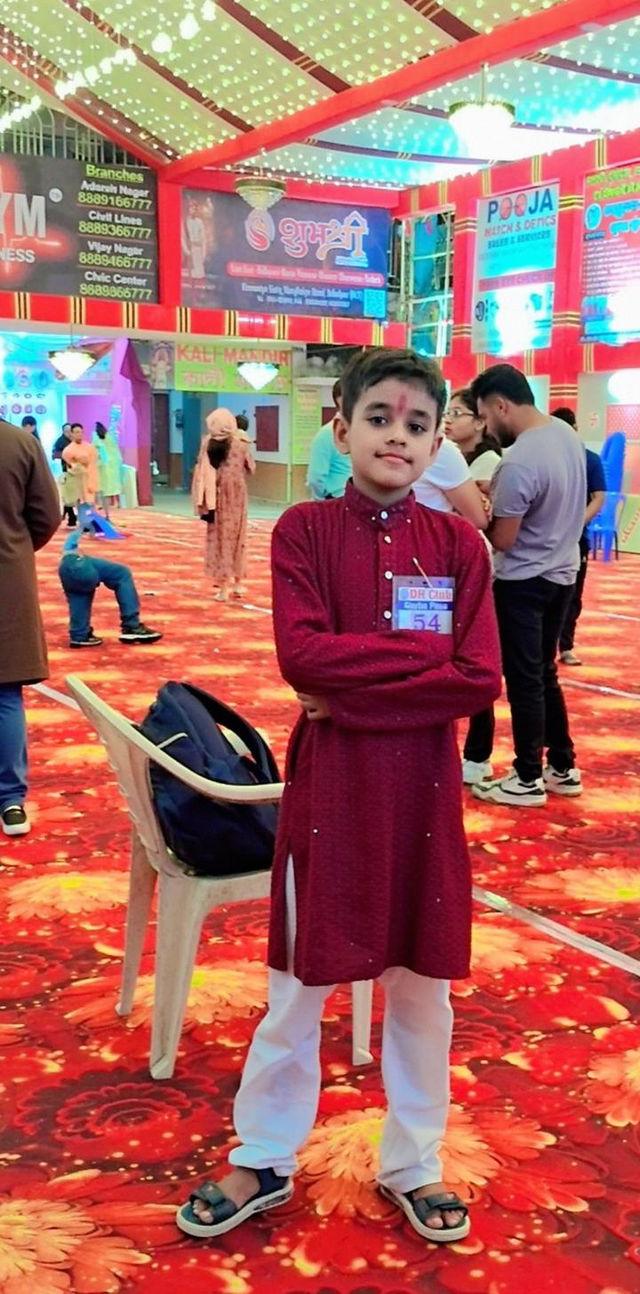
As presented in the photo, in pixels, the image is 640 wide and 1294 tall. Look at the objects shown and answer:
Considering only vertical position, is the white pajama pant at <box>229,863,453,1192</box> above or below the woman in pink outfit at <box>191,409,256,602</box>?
below

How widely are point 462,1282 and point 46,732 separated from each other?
140 inches

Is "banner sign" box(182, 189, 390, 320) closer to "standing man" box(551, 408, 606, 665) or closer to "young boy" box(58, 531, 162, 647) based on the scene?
"young boy" box(58, 531, 162, 647)

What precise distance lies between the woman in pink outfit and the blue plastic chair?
5139 mm

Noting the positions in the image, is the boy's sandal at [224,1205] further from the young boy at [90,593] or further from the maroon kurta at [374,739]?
the young boy at [90,593]

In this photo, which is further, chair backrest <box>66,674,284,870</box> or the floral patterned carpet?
chair backrest <box>66,674,284,870</box>

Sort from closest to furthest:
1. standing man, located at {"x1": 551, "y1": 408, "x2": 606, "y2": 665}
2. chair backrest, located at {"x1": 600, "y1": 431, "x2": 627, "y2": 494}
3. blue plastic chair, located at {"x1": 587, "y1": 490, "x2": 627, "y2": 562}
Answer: standing man, located at {"x1": 551, "y1": 408, "x2": 606, "y2": 665} → chair backrest, located at {"x1": 600, "y1": 431, "x2": 627, "y2": 494} → blue plastic chair, located at {"x1": 587, "y1": 490, "x2": 627, "y2": 562}

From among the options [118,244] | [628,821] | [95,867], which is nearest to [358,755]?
[95,867]

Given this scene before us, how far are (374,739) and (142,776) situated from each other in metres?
0.66

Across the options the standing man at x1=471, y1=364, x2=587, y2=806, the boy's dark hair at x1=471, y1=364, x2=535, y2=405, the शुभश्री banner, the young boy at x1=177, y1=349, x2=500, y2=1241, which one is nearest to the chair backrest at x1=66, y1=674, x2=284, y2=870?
the young boy at x1=177, y1=349, x2=500, y2=1241

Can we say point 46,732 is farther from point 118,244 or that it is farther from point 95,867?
point 118,244

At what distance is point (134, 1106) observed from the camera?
2211mm

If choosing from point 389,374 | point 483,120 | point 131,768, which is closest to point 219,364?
point 483,120

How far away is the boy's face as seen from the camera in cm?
172

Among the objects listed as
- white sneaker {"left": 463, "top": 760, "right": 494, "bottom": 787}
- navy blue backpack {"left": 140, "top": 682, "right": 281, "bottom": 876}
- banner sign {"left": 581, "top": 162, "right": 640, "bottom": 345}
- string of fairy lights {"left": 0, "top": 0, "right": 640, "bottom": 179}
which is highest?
string of fairy lights {"left": 0, "top": 0, "right": 640, "bottom": 179}
